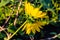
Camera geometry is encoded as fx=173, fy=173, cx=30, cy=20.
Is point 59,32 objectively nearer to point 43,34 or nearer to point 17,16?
point 43,34

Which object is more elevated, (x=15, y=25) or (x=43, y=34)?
(x=15, y=25)

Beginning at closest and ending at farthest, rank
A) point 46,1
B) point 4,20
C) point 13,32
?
point 46,1 < point 13,32 < point 4,20

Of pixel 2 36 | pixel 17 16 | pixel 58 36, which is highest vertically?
pixel 17 16

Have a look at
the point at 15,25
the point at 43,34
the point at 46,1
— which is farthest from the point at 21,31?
the point at 46,1

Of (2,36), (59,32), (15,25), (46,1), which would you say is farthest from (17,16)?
(59,32)

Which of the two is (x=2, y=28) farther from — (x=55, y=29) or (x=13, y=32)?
(x=55, y=29)

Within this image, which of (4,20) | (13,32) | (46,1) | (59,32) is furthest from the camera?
(59,32)

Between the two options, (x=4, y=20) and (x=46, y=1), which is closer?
(x=46, y=1)

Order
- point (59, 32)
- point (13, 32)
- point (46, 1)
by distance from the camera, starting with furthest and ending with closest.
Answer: point (59, 32) → point (13, 32) → point (46, 1)

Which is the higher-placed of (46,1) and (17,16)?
(46,1)
